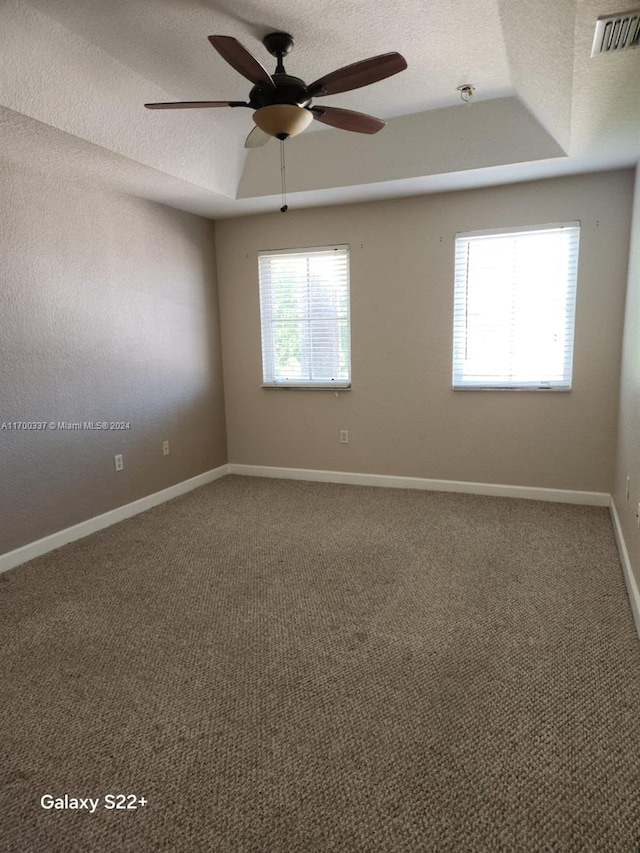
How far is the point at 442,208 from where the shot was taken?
13.1ft

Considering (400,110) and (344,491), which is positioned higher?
(400,110)

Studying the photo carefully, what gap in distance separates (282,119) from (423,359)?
2362 millimetres

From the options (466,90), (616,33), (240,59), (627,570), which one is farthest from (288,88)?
(627,570)

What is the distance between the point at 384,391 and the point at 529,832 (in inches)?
131

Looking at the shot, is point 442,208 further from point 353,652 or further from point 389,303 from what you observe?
point 353,652

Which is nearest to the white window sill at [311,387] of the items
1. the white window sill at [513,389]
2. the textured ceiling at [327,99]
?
the white window sill at [513,389]

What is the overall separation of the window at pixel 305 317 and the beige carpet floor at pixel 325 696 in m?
1.80

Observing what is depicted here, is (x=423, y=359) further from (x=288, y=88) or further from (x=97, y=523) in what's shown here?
(x=97, y=523)

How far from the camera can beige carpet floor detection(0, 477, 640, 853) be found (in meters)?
1.40

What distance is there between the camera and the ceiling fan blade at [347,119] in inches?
92.3

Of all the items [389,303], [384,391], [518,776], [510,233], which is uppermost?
[510,233]

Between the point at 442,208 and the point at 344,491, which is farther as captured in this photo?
the point at 344,491

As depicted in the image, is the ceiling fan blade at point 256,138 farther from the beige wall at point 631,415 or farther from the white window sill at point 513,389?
the white window sill at point 513,389

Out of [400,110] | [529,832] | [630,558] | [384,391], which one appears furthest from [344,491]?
[529,832]
